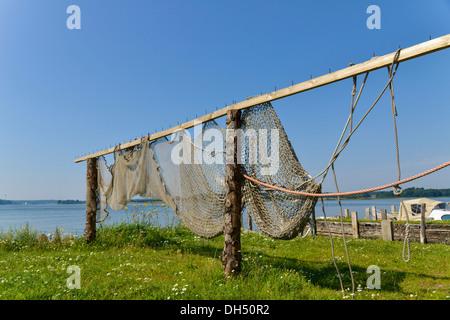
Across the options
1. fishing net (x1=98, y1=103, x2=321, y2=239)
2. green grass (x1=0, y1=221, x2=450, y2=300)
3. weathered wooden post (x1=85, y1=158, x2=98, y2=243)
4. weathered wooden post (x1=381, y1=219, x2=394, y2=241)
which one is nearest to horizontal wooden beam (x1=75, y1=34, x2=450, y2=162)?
fishing net (x1=98, y1=103, x2=321, y2=239)

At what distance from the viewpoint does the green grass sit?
4602mm

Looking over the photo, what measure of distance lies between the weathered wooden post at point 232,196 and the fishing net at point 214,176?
0.43 ft

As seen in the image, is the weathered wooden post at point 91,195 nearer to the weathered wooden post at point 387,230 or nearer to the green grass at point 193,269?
the green grass at point 193,269

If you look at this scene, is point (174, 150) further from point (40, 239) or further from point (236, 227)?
point (40, 239)

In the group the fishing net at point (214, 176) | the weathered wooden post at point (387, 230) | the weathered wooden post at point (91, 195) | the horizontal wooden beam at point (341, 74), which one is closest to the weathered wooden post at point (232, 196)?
the fishing net at point (214, 176)

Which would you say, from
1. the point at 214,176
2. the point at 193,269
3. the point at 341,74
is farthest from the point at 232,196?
the point at 341,74

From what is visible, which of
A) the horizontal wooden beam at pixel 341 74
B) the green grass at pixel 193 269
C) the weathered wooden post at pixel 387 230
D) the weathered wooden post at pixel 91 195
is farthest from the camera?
the weathered wooden post at pixel 387 230

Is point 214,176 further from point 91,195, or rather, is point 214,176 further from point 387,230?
point 387,230

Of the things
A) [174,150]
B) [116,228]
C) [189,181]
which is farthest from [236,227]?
[116,228]

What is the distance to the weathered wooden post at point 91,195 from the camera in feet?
30.4

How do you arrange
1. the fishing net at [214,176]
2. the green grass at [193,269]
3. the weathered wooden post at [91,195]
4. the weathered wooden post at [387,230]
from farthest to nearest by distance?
the weathered wooden post at [387,230] < the weathered wooden post at [91,195] < the fishing net at [214,176] < the green grass at [193,269]

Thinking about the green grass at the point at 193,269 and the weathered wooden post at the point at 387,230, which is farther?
the weathered wooden post at the point at 387,230
